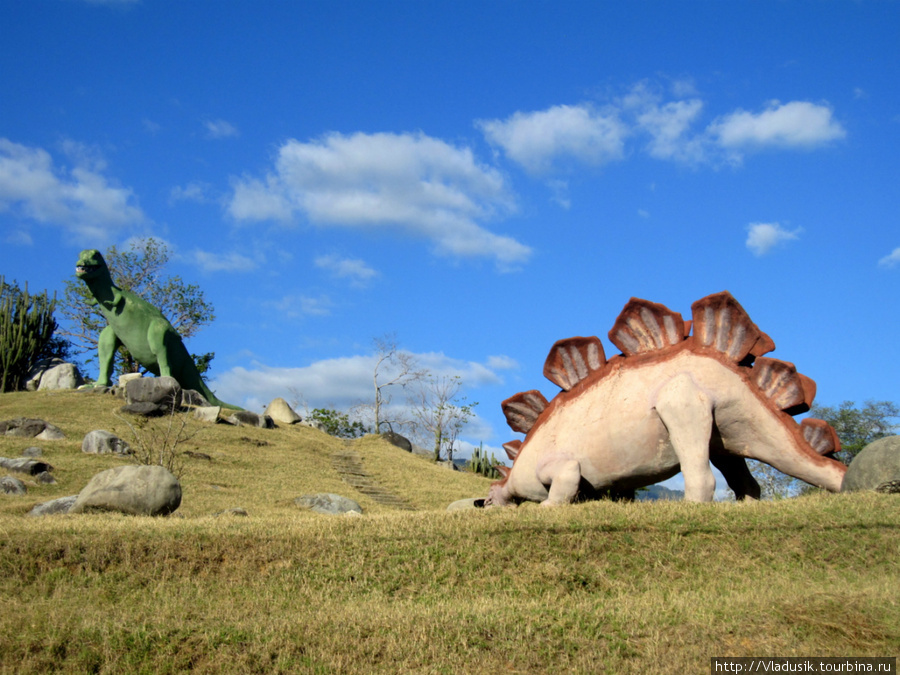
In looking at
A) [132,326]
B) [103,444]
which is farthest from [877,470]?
[132,326]

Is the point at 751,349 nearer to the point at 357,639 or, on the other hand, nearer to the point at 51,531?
the point at 357,639

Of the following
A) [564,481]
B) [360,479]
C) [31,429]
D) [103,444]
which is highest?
[31,429]

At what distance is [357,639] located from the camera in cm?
546

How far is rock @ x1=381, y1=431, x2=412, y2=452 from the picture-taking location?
34.3 meters

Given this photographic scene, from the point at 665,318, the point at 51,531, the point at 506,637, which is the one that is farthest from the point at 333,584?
the point at 665,318

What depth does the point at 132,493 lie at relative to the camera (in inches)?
414

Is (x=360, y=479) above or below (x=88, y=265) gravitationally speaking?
below

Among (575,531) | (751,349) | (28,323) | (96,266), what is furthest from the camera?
(28,323)

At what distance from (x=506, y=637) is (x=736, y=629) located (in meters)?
1.62

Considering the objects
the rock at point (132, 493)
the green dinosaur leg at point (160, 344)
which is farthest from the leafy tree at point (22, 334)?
the rock at point (132, 493)

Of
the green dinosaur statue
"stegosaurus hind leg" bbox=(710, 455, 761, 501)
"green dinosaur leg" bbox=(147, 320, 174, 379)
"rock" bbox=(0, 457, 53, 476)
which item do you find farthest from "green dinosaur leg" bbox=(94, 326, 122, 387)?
"stegosaurus hind leg" bbox=(710, 455, 761, 501)

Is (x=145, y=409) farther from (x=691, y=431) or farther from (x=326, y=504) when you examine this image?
(x=691, y=431)

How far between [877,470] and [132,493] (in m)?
9.27

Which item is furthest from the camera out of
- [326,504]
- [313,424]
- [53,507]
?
[313,424]
